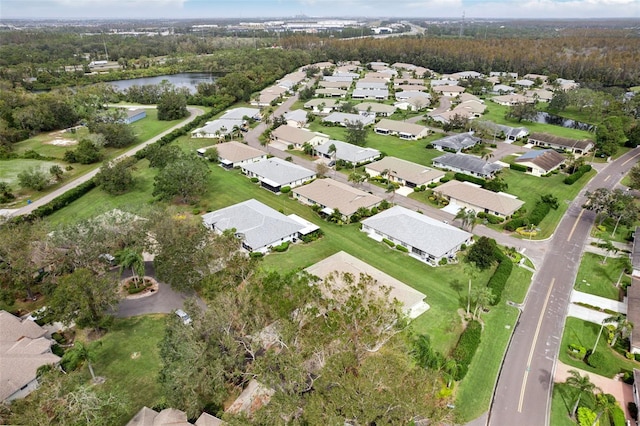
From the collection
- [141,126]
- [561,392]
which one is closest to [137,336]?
[561,392]

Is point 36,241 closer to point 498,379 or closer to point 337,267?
point 337,267

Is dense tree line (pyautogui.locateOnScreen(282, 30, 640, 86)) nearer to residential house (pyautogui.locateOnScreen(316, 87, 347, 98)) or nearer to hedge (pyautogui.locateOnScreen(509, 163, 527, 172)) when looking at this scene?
residential house (pyautogui.locateOnScreen(316, 87, 347, 98))

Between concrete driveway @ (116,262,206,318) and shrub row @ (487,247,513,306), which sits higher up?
shrub row @ (487,247,513,306)

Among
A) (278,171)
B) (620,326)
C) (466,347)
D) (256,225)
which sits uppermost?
(278,171)

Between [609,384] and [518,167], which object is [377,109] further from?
[609,384]

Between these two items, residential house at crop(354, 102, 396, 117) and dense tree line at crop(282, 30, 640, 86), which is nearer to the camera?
residential house at crop(354, 102, 396, 117)

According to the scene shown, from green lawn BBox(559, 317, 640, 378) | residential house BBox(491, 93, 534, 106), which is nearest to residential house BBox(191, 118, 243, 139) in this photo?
green lawn BBox(559, 317, 640, 378)

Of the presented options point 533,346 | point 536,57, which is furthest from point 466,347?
point 536,57
